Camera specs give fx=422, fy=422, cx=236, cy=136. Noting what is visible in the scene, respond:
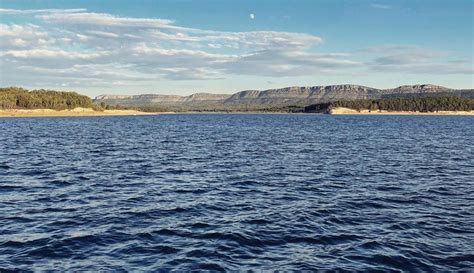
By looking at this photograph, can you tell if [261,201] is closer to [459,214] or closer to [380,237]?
[380,237]

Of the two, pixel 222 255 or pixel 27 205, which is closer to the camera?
pixel 222 255

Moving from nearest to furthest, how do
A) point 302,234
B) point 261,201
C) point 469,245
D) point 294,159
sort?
point 469,245
point 302,234
point 261,201
point 294,159

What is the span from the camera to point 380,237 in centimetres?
2309

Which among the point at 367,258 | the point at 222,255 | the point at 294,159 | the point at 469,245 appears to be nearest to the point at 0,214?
the point at 222,255

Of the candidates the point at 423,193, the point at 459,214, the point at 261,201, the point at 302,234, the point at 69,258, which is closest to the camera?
the point at 69,258

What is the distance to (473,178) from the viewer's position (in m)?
42.1

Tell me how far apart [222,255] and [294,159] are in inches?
1501

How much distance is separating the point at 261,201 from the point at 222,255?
453 inches

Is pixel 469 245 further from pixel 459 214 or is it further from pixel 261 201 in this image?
pixel 261 201

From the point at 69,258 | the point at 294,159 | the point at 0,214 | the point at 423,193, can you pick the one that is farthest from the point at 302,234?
the point at 294,159

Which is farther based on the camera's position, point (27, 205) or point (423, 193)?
point (423, 193)

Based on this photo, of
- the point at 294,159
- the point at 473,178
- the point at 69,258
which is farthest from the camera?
the point at 294,159

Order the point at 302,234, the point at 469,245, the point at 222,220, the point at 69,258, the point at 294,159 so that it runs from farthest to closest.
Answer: the point at 294,159, the point at 222,220, the point at 302,234, the point at 469,245, the point at 69,258

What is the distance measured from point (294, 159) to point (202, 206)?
29519mm
